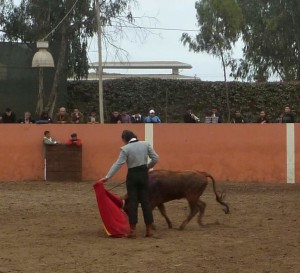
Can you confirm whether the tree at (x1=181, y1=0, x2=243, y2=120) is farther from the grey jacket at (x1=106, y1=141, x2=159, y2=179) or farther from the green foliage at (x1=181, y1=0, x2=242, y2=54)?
the grey jacket at (x1=106, y1=141, x2=159, y2=179)

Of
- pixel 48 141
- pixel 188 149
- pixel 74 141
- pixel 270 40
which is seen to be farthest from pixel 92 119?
pixel 270 40

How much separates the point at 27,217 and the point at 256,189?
24.1 ft

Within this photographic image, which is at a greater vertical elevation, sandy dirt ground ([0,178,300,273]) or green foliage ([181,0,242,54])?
green foliage ([181,0,242,54])

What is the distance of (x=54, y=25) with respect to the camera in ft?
102

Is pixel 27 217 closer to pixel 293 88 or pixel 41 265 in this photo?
pixel 41 265

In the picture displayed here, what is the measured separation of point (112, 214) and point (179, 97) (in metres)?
20.5

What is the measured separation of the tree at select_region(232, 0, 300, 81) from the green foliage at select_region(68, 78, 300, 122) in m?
9.46

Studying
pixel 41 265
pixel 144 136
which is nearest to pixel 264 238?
pixel 41 265

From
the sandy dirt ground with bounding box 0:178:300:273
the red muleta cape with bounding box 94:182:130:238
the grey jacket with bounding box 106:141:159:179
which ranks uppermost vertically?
the grey jacket with bounding box 106:141:159:179

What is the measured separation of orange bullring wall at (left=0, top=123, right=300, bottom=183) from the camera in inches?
893

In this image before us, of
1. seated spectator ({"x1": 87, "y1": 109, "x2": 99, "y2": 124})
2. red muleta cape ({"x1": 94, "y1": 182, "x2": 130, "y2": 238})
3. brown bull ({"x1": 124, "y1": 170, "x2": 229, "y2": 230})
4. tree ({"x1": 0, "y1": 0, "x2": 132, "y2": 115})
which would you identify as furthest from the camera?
tree ({"x1": 0, "y1": 0, "x2": 132, "y2": 115})

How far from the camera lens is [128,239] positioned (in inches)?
487

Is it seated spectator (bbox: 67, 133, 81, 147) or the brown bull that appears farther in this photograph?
seated spectator (bbox: 67, 133, 81, 147)

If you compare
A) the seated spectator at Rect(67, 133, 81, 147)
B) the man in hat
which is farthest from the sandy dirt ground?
the seated spectator at Rect(67, 133, 81, 147)
